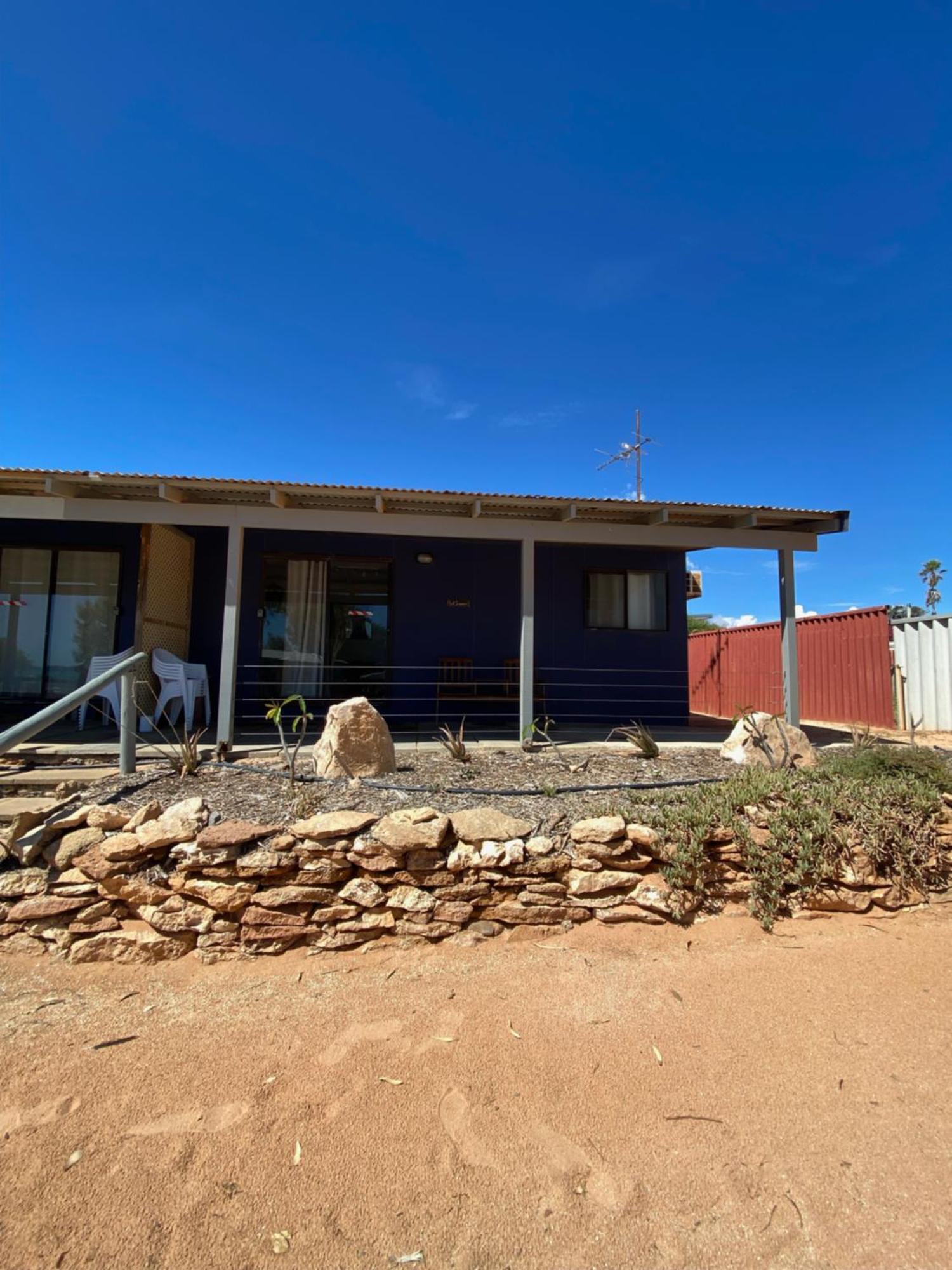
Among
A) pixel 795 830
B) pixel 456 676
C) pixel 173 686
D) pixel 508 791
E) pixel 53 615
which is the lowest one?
pixel 795 830

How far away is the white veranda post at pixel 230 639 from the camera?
5.41 meters

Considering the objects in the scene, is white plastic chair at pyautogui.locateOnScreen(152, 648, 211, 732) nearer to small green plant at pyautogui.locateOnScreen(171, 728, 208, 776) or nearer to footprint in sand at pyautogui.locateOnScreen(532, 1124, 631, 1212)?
small green plant at pyautogui.locateOnScreen(171, 728, 208, 776)

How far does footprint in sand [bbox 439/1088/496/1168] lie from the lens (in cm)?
198

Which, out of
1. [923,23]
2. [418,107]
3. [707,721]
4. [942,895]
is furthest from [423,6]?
A: [707,721]

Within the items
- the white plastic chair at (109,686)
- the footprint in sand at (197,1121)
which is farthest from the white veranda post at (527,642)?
the white plastic chair at (109,686)

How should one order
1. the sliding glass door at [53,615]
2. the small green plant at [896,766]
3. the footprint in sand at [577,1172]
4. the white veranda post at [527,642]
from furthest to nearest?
the sliding glass door at [53,615]
the white veranda post at [527,642]
the small green plant at [896,766]
the footprint in sand at [577,1172]

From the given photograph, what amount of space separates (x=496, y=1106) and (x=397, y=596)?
613 cm

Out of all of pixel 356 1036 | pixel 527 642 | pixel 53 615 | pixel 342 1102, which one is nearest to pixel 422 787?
pixel 356 1036

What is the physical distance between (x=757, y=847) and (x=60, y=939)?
157 inches

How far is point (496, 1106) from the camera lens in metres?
2.19

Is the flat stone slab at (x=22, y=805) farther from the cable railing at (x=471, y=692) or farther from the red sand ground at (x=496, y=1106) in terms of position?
the cable railing at (x=471, y=692)

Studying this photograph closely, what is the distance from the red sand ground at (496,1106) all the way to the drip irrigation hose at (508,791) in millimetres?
965

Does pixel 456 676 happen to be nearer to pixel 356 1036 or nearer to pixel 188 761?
pixel 188 761

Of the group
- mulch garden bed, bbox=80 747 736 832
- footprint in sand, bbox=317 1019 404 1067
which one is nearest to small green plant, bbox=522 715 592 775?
mulch garden bed, bbox=80 747 736 832
